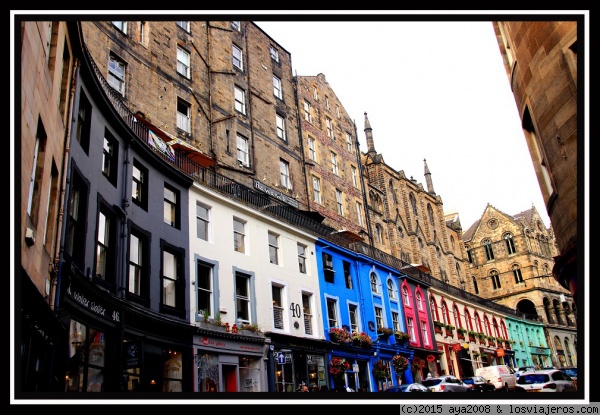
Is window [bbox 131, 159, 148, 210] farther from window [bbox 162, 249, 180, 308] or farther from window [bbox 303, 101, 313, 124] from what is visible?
window [bbox 303, 101, 313, 124]

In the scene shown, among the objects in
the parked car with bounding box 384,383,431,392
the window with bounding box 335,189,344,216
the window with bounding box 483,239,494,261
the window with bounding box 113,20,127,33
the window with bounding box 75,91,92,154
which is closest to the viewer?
the window with bounding box 75,91,92,154

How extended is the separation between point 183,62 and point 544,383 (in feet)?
80.1

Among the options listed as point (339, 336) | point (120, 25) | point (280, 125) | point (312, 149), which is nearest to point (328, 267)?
point (339, 336)

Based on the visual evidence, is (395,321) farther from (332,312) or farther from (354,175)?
(354,175)

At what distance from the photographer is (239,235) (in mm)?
25172

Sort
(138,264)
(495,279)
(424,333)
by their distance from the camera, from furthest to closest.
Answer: (495,279) → (424,333) → (138,264)

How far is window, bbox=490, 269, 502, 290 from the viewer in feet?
253

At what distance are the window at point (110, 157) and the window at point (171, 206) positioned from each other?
3.30 m

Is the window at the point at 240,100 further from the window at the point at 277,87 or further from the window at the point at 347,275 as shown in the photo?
the window at the point at 347,275

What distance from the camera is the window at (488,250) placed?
7912 cm

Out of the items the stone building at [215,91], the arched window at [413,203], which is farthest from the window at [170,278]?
the arched window at [413,203]

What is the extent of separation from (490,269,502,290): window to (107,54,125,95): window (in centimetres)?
6432

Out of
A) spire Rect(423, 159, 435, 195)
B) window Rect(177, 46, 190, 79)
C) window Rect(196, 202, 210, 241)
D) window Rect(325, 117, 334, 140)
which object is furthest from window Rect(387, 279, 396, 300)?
spire Rect(423, 159, 435, 195)

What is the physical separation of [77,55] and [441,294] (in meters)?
35.8
